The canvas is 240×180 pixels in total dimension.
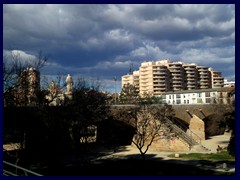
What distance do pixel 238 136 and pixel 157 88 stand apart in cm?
6714

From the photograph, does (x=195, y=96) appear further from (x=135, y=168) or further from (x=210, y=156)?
(x=135, y=168)

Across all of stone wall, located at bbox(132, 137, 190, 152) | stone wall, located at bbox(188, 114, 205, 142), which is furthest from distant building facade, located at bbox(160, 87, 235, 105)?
stone wall, located at bbox(132, 137, 190, 152)

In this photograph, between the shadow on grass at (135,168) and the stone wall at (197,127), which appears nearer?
the shadow on grass at (135,168)

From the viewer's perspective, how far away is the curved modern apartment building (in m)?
69.2

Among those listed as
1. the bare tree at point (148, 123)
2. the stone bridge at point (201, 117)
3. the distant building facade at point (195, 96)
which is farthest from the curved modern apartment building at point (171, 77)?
the bare tree at point (148, 123)

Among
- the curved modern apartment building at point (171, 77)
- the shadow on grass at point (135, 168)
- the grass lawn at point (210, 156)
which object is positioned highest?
the curved modern apartment building at point (171, 77)

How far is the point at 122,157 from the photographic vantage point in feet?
76.6

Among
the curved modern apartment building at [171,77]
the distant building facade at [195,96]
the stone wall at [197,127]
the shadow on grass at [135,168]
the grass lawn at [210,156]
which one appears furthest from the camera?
the curved modern apartment building at [171,77]

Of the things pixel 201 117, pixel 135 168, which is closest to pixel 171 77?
pixel 201 117

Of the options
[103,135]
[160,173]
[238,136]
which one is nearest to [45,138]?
[103,135]

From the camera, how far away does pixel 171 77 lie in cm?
7612

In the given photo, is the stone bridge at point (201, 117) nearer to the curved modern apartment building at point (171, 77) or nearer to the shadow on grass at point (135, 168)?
the shadow on grass at point (135, 168)

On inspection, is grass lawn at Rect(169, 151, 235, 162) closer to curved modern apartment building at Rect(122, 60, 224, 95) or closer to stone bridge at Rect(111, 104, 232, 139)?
stone bridge at Rect(111, 104, 232, 139)

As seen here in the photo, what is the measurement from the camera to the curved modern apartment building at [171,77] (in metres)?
69.2
